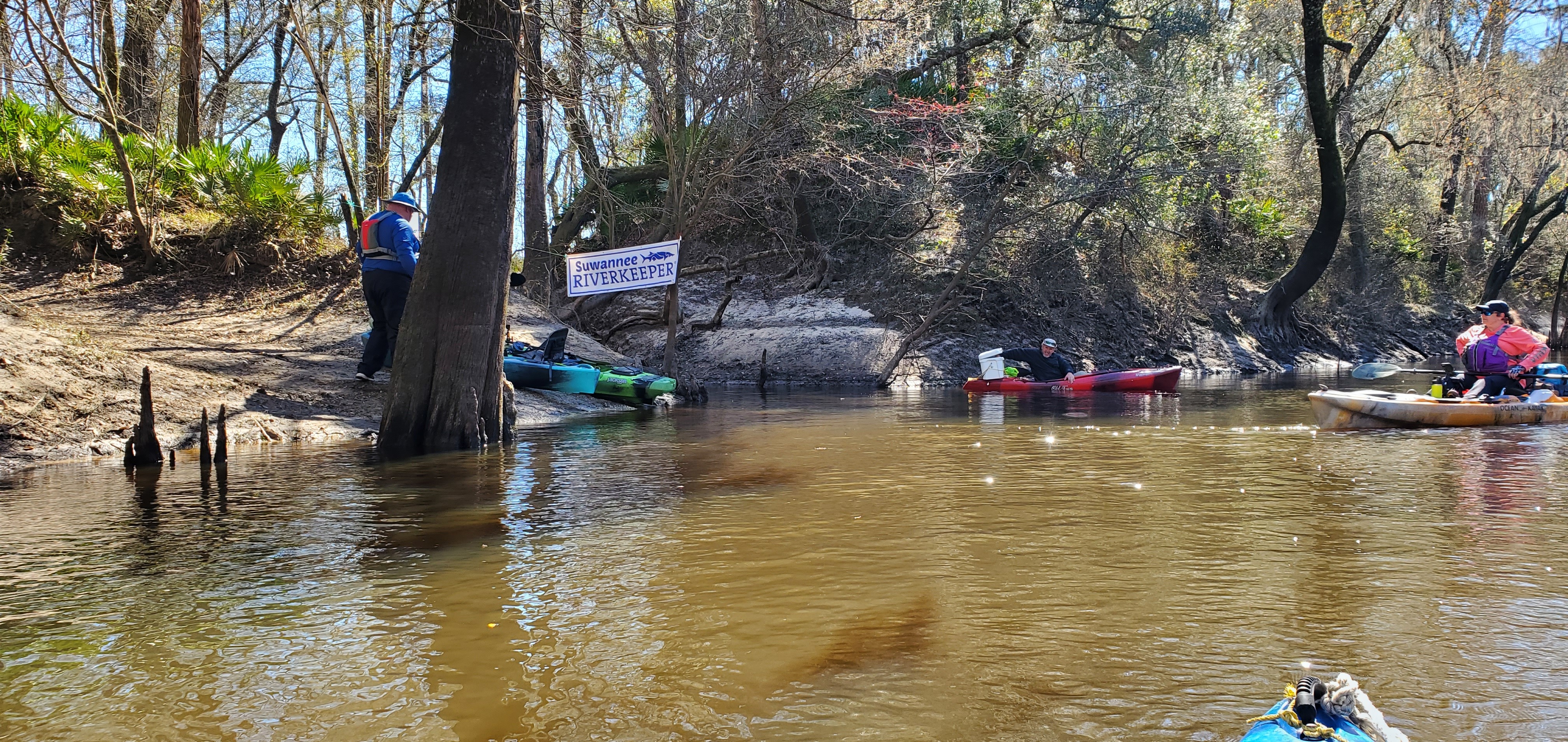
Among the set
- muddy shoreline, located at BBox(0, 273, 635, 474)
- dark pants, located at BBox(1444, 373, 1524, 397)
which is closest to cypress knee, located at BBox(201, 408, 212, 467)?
muddy shoreline, located at BBox(0, 273, 635, 474)

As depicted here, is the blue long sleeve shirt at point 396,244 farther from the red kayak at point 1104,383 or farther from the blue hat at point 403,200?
the red kayak at point 1104,383

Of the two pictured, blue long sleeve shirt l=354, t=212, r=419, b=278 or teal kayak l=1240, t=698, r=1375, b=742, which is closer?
teal kayak l=1240, t=698, r=1375, b=742

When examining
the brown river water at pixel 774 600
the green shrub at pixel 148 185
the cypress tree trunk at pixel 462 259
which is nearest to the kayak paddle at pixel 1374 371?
the brown river water at pixel 774 600

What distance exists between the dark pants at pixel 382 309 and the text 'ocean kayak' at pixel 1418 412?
10.2 meters

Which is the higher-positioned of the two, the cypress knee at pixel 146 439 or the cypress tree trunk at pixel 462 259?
the cypress tree trunk at pixel 462 259

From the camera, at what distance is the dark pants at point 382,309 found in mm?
11234

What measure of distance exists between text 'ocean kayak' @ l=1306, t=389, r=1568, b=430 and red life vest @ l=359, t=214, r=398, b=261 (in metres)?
10.3

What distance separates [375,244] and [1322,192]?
73.8 ft

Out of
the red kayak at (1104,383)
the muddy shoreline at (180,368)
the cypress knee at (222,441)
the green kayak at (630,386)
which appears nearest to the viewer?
the cypress knee at (222,441)

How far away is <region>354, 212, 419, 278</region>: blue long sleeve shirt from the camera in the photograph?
11086 millimetres

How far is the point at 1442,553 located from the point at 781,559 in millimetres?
3432

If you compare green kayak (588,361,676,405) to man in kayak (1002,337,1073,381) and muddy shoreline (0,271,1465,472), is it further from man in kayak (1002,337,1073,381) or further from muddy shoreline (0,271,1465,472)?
man in kayak (1002,337,1073,381)

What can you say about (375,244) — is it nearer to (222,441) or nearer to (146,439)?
(222,441)

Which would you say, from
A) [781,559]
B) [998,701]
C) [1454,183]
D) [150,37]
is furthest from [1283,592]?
[1454,183]
